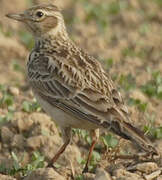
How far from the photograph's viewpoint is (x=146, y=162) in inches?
264

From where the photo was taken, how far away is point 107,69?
9.93 m

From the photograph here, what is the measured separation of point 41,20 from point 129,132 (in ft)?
7.45

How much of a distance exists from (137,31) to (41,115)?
465 cm

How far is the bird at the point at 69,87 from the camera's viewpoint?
646 cm

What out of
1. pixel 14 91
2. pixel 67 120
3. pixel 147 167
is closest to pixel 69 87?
pixel 67 120

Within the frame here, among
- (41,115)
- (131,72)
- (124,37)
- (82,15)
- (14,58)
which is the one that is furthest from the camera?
(82,15)

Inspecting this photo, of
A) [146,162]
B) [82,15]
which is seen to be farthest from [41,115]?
[82,15]

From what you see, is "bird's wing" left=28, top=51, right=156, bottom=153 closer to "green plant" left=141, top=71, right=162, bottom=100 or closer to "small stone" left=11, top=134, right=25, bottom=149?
"small stone" left=11, top=134, right=25, bottom=149

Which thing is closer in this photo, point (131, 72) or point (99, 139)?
point (99, 139)

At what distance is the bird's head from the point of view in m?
7.83

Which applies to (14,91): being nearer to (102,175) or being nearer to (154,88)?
(154,88)

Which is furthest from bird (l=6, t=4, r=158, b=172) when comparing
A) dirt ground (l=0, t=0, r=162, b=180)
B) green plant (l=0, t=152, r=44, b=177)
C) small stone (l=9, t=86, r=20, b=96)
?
small stone (l=9, t=86, r=20, b=96)

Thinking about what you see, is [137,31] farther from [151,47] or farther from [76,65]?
[76,65]

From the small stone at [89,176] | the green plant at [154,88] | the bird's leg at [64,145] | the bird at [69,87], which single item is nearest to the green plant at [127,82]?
the green plant at [154,88]
